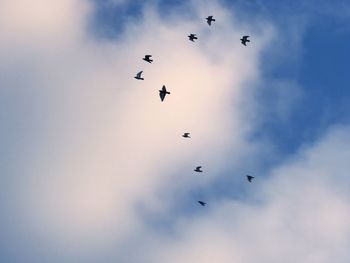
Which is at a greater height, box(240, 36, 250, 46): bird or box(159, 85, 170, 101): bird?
box(240, 36, 250, 46): bird

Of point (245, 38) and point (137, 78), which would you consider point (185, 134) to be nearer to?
point (137, 78)

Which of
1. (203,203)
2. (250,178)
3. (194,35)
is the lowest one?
(203,203)

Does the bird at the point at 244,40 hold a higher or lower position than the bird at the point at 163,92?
higher

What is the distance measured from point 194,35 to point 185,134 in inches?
813

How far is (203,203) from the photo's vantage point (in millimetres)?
130125

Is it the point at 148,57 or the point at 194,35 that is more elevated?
the point at 194,35

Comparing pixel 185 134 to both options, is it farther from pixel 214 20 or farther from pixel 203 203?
pixel 214 20

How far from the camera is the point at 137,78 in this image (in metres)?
124

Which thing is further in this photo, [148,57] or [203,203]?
[203,203]

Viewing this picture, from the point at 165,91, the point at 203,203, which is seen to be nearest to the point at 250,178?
the point at 203,203

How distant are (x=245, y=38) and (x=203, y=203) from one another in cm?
3561

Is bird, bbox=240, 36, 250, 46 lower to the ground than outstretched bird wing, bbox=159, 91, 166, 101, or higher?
higher

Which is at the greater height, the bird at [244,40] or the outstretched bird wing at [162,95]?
the bird at [244,40]

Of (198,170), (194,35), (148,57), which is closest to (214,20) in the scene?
(194,35)
